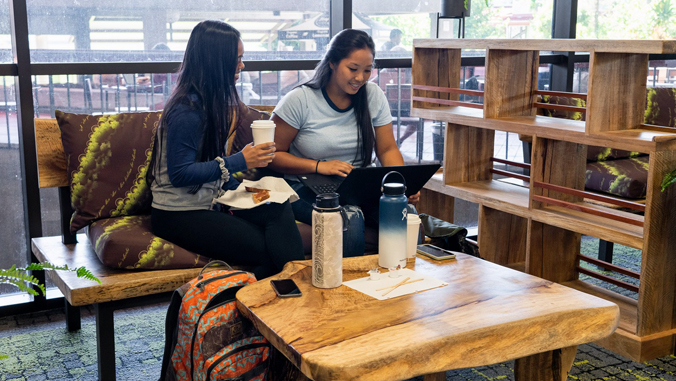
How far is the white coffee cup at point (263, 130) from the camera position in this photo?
7.19ft

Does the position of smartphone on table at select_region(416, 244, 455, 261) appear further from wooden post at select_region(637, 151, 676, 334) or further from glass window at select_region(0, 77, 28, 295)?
glass window at select_region(0, 77, 28, 295)

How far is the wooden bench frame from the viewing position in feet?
6.89

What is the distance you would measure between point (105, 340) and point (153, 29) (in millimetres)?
1512

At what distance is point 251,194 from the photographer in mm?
2332

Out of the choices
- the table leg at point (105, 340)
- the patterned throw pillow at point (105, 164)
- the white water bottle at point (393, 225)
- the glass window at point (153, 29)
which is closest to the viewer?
the white water bottle at point (393, 225)

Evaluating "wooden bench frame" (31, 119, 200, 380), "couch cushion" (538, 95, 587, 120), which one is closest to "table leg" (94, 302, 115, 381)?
"wooden bench frame" (31, 119, 200, 380)

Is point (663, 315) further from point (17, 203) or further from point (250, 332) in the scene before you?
point (17, 203)

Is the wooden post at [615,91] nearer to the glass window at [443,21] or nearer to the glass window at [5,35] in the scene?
the glass window at [443,21]

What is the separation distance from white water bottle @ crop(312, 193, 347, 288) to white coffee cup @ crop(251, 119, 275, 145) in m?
0.55

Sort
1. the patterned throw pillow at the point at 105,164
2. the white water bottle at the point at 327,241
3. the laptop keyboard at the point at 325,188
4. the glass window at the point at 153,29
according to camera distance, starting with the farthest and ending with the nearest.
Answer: the glass window at the point at 153,29 < the laptop keyboard at the point at 325,188 < the patterned throw pillow at the point at 105,164 < the white water bottle at the point at 327,241

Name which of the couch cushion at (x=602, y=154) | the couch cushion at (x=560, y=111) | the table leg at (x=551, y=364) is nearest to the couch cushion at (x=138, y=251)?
the table leg at (x=551, y=364)

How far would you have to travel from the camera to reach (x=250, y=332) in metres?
1.76

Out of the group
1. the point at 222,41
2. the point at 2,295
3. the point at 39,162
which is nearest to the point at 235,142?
the point at 222,41

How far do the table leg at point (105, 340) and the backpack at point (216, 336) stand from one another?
384 millimetres
